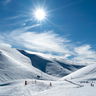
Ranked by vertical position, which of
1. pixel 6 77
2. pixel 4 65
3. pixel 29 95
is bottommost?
pixel 29 95

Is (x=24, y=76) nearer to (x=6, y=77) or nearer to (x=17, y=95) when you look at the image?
(x=6, y=77)

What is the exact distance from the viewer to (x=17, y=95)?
63.8 feet

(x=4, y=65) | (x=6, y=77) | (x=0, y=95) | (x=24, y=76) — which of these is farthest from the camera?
(x=4, y=65)

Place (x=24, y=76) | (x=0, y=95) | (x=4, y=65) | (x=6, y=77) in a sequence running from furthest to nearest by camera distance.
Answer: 1. (x=4, y=65)
2. (x=24, y=76)
3. (x=6, y=77)
4. (x=0, y=95)

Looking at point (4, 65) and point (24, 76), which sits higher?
point (4, 65)

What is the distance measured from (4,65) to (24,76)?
30.6 m

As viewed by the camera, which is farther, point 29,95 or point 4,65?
point 4,65

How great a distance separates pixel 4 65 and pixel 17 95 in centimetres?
16948

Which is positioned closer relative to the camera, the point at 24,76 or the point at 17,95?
the point at 17,95

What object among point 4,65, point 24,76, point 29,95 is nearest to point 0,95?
point 29,95

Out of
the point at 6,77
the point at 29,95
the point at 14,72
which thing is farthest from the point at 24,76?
the point at 29,95

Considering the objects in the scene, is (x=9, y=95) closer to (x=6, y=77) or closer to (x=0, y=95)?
(x=0, y=95)

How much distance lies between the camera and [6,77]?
474 ft

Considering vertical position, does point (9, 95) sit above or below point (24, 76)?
below
